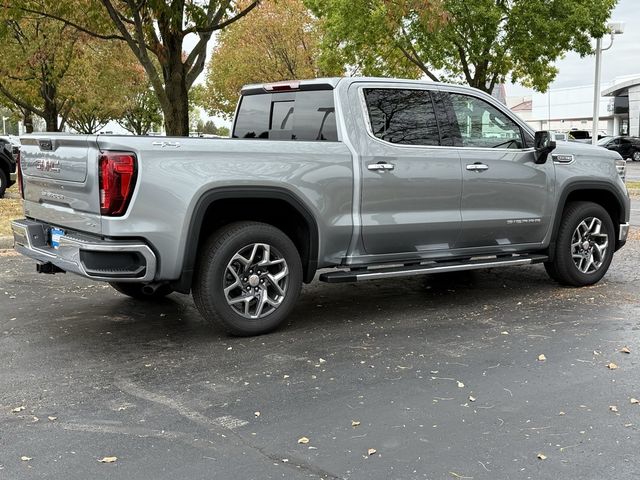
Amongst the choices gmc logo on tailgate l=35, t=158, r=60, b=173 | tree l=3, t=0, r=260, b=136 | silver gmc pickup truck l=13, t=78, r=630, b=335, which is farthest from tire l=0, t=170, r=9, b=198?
gmc logo on tailgate l=35, t=158, r=60, b=173

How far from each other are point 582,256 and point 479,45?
644 inches

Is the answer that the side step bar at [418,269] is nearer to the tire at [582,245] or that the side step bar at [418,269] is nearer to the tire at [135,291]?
the tire at [582,245]

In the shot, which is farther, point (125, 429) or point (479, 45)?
point (479, 45)

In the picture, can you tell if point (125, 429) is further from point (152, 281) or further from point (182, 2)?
point (182, 2)

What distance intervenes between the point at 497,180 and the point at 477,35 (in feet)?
56.6

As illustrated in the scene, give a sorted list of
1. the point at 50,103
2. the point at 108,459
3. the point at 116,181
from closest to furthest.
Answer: the point at 108,459 → the point at 116,181 → the point at 50,103

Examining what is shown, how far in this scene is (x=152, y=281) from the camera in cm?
538

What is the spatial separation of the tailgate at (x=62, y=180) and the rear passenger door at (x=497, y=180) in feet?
10.3

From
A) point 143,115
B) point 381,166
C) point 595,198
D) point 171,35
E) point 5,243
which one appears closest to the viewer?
point 381,166

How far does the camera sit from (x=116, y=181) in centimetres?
511

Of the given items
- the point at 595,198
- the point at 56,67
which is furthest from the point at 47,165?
the point at 56,67

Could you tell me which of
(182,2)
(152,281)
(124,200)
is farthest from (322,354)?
(182,2)

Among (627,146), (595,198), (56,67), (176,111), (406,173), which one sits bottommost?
(595,198)

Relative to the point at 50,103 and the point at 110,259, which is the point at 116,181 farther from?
the point at 50,103
